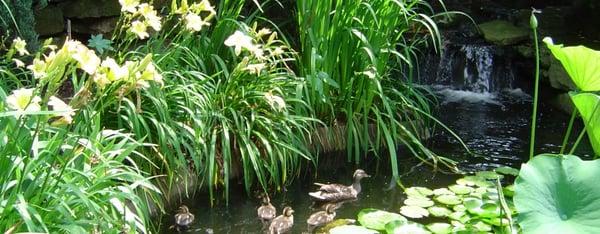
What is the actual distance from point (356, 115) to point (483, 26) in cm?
342

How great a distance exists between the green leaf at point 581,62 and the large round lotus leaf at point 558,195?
0.38 meters

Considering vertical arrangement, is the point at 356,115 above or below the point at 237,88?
below

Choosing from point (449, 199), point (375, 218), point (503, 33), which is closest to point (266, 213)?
point (375, 218)

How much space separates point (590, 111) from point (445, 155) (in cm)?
236

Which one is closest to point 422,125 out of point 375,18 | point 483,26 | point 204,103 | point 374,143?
point 374,143

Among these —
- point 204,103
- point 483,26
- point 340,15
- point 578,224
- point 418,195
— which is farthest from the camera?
point 483,26

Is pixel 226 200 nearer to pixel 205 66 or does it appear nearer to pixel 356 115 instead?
pixel 205 66

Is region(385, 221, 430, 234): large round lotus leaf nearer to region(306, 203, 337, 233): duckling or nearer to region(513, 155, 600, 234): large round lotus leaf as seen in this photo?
region(306, 203, 337, 233): duckling

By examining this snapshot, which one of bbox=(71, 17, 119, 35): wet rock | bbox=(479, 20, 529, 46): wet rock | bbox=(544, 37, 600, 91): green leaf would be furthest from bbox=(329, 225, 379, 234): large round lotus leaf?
bbox=(479, 20, 529, 46): wet rock

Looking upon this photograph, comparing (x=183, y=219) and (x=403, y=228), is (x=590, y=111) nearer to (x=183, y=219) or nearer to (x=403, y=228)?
(x=403, y=228)

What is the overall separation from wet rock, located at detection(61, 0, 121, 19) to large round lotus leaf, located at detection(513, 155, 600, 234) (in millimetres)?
3347

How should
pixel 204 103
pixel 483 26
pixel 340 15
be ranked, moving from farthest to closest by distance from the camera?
pixel 483 26, pixel 340 15, pixel 204 103

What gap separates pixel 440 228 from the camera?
3.48 m

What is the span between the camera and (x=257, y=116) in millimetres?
4051
